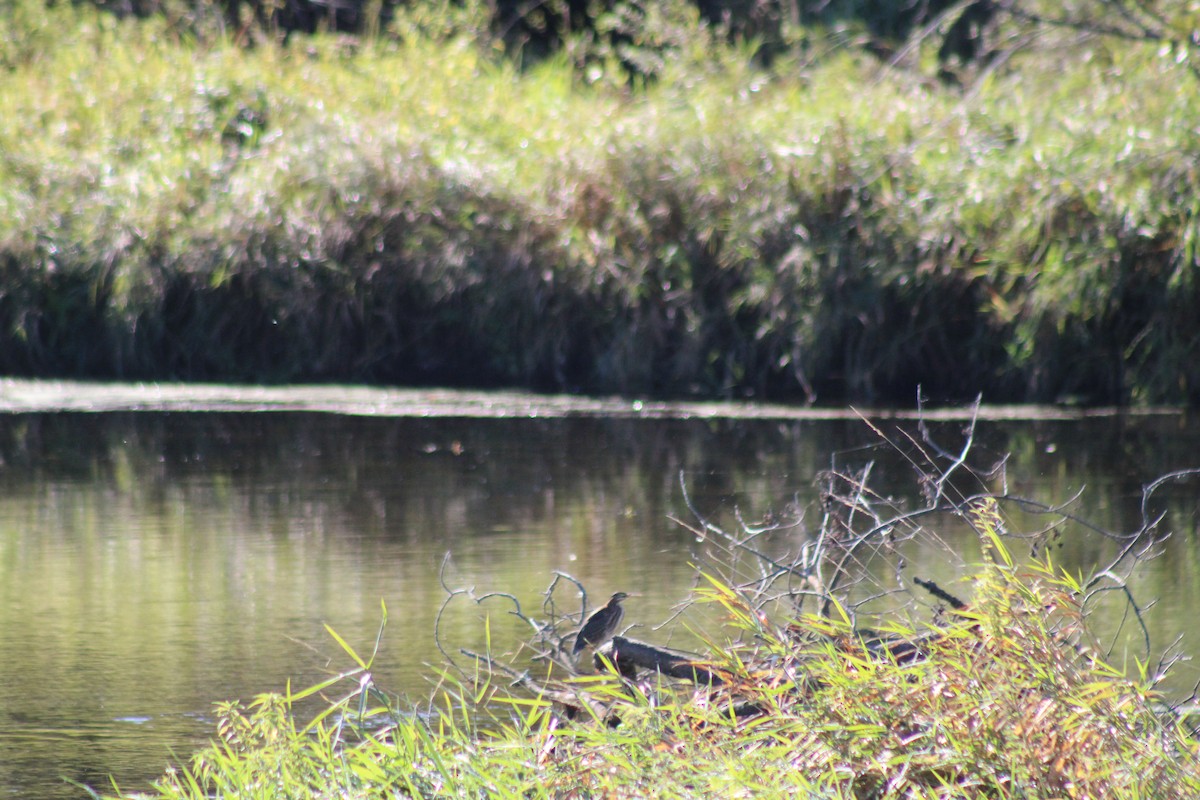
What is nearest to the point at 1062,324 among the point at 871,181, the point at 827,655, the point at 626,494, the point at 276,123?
the point at 871,181

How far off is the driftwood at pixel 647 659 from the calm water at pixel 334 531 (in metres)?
0.45

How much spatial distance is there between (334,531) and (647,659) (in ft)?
12.1

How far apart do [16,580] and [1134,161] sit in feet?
25.1

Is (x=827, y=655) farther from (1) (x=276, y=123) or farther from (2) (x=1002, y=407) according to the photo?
(1) (x=276, y=123)

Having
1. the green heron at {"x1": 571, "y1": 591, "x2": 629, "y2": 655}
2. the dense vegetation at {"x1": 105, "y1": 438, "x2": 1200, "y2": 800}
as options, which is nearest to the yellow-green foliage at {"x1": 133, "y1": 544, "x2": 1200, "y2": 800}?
the dense vegetation at {"x1": 105, "y1": 438, "x2": 1200, "y2": 800}

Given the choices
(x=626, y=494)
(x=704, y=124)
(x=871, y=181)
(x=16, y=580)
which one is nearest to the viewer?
(x=16, y=580)

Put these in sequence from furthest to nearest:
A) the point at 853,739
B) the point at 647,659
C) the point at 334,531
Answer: the point at 334,531 < the point at 647,659 < the point at 853,739

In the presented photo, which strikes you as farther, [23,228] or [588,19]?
[588,19]

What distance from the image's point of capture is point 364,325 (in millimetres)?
13070

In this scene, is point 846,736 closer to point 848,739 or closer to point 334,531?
point 848,739

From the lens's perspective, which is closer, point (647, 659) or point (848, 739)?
point (848, 739)

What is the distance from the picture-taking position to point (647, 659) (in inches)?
163

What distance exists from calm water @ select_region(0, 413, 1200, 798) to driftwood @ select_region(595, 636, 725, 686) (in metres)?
0.45

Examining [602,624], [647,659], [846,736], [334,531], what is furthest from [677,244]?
[846,736]
